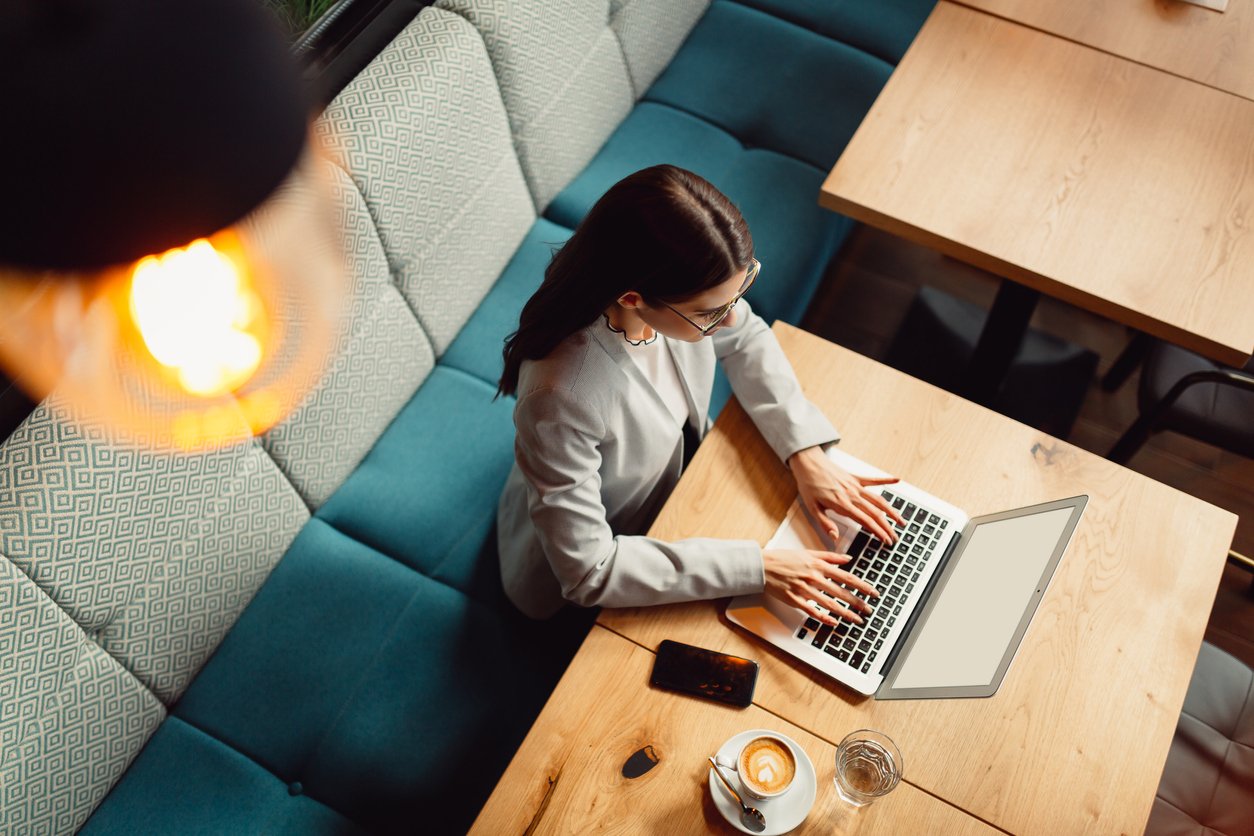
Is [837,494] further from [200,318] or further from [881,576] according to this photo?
[200,318]

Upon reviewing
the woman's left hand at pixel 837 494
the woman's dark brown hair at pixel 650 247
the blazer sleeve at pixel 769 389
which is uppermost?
the woman's dark brown hair at pixel 650 247

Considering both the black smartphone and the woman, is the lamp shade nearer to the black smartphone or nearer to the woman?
the woman

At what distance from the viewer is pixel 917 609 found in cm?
125

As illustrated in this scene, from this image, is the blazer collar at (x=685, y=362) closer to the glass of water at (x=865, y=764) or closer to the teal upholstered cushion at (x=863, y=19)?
the glass of water at (x=865, y=764)

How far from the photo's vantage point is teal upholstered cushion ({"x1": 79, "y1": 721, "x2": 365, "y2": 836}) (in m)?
1.46

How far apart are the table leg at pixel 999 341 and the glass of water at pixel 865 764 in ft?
3.87

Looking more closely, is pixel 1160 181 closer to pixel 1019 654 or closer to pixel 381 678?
pixel 1019 654

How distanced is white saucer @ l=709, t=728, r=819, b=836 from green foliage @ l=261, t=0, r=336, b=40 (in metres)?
1.51

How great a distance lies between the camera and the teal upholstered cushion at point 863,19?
2410 millimetres

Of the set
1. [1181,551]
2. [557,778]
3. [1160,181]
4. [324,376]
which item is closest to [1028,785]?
[1181,551]

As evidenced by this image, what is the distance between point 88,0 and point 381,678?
1423 mm

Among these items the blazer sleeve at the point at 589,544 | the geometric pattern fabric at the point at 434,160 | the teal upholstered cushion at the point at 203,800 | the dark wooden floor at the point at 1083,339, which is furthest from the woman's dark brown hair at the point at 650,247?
the dark wooden floor at the point at 1083,339

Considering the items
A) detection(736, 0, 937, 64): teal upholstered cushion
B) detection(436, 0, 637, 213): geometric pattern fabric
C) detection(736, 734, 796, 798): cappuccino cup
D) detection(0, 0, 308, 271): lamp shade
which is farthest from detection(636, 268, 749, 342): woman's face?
detection(736, 0, 937, 64): teal upholstered cushion

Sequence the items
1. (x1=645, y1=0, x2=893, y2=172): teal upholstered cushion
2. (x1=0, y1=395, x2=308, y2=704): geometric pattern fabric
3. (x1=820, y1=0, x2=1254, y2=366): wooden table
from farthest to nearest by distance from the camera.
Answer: (x1=645, y1=0, x2=893, y2=172): teal upholstered cushion < (x1=820, y1=0, x2=1254, y2=366): wooden table < (x1=0, y1=395, x2=308, y2=704): geometric pattern fabric
